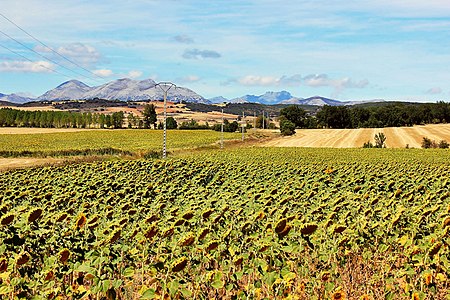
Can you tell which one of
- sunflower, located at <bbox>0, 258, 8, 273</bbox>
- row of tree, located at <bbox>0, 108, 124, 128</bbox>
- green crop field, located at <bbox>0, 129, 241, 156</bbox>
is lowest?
green crop field, located at <bbox>0, 129, 241, 156</bbox>

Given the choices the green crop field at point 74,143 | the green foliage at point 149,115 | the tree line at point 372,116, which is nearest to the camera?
the green crop field at point 74,143

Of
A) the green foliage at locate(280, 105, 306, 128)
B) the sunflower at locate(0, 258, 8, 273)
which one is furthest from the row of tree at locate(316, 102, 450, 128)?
the sunflower at locate(0, 258, 8, 273)

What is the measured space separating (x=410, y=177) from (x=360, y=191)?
3458 mm

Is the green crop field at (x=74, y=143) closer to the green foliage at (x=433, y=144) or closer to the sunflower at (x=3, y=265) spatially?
the green foliage at (x=433, y=144)

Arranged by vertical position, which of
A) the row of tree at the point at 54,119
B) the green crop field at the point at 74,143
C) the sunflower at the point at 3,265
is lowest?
the green crop field at the point at 74,143

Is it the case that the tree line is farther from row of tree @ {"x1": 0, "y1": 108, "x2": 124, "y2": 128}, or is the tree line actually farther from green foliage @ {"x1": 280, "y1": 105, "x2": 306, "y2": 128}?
row of tree @ {"x1": 0, "y1": 108, "x2": 124, "y2": 128}

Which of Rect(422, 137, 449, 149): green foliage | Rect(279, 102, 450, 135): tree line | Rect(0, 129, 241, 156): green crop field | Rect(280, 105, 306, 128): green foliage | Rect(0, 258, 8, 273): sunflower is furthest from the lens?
Rect(280, 105, 306, 128): green foliage

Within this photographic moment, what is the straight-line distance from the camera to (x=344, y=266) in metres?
7.23

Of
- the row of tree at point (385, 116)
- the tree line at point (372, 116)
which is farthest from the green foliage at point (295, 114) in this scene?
the row of tree at point (385, 116)

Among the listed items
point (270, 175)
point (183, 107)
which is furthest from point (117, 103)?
point (270, 175)

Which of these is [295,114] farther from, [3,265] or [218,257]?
[3,265]

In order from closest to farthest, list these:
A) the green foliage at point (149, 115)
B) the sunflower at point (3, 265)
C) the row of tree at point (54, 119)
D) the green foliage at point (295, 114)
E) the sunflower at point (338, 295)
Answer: the sunflower at point (338, 295)
the sunflower at point (3, 265)
the row of tree at point (54, 119)
the green foliage at point (149, 115)
the green foliage at point (295, 114)

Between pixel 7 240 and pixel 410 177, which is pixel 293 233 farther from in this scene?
pixel 410 177

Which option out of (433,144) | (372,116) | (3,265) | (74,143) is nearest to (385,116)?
(372,116)
